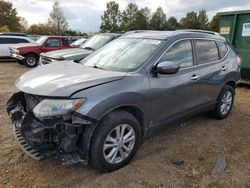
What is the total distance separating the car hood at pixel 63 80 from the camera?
3018 mm

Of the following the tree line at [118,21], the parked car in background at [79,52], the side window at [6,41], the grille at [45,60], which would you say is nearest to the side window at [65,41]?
the side window at [6,41]

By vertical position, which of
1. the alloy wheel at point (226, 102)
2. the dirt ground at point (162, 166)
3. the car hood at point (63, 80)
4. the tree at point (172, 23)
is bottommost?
the dirt ground at point (162, 166)

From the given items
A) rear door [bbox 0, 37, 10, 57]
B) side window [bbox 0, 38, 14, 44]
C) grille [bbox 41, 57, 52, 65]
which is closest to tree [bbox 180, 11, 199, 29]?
side window [bbox 0, 38, 14, 44]

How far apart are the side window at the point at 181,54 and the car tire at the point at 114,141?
1.05 meters

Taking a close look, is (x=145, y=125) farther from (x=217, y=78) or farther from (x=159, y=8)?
(x=159, y=8)

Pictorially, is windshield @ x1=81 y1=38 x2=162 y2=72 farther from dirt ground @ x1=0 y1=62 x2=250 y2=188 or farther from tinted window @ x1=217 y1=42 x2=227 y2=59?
tinted window @ x1=217 y1=42 x2=227 y2=59

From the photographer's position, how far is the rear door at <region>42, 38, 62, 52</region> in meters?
14.0

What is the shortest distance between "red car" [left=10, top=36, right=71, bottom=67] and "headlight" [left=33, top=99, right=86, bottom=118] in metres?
11.2

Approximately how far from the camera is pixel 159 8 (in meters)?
51.4

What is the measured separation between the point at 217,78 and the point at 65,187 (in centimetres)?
323

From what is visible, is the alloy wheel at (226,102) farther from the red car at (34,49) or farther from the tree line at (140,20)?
the tree line at (140,20)

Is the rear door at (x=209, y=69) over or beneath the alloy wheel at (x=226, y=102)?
over

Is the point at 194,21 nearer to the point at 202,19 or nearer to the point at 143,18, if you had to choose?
the point at 202,19

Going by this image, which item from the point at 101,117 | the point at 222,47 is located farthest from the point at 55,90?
the point at 222,47
